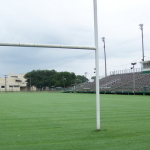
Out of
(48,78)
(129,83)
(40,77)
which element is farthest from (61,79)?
(129,83)

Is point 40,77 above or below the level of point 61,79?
above

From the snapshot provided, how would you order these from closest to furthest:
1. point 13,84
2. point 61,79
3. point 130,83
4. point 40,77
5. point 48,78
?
point 130,83
point 40,77
point 48,78
point 61,79
point 13,84

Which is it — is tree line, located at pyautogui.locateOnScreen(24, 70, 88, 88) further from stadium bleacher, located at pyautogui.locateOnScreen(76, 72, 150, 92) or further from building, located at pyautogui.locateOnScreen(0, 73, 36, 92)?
stadium bleacher, located at pyautogui.locateOnScreen(76, 72, 150, 92)

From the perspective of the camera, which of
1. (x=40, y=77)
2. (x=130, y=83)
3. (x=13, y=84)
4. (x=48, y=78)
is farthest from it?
(x=13, y=84)

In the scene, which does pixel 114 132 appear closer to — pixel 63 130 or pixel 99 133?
pixel 99 133

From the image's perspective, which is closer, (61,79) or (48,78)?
(48,78)

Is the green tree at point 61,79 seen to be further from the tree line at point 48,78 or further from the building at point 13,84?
the building at point 13,84

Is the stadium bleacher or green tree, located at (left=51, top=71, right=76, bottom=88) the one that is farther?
green tree, located at (left=51, top=71, right=76, bottom=88)

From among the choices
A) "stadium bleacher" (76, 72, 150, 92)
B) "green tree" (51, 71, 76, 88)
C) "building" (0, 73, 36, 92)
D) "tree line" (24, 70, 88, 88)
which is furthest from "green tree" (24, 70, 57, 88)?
→ "stadium bleacher" (76, 72, 150, 92)

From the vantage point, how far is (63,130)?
594 centimetres

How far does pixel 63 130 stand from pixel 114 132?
117cm

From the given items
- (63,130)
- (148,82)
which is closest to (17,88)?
(148,82)

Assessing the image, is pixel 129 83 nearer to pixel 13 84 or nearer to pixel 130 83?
pixel 130 83

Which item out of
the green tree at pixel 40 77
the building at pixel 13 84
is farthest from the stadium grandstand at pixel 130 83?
the building at pixel 13 84
